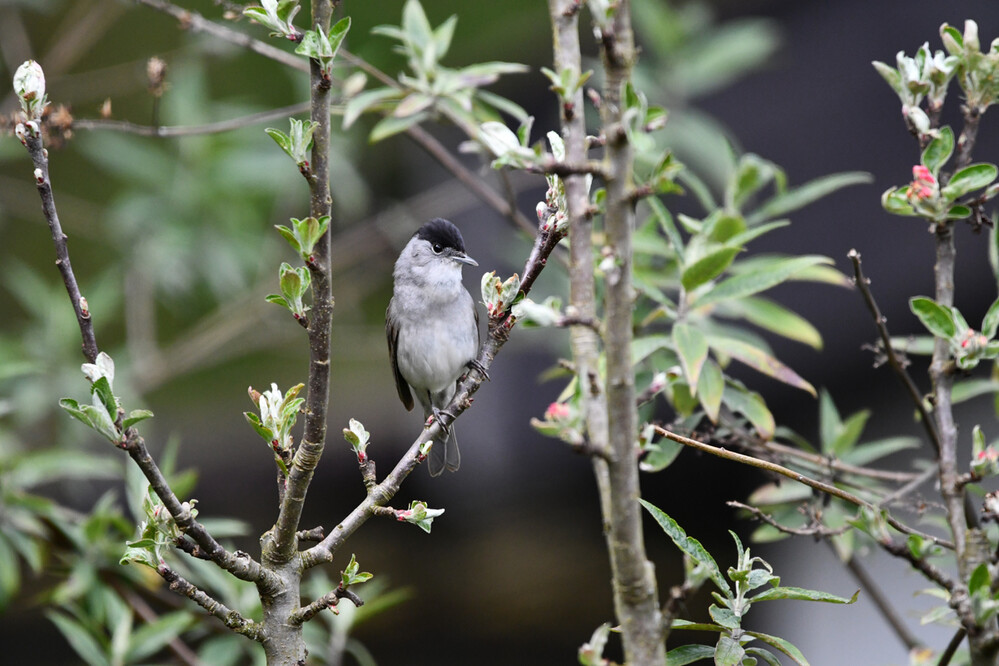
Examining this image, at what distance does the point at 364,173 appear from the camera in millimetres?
6227

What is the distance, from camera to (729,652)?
1.49 meters

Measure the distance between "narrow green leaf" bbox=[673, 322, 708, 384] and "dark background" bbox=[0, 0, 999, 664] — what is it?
1.60 metres

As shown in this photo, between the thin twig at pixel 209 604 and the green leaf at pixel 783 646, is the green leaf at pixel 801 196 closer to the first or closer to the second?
the green leaf at pixel 783 646

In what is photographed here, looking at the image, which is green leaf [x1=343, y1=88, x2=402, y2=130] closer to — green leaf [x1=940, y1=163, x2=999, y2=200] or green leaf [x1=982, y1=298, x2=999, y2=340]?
green leaf [x1=940, y1=163, x2=999, y2=200]

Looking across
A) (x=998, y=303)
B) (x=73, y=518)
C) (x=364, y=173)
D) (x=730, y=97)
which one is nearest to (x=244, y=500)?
(x=364, y=173)

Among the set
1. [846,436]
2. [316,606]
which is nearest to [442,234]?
[846,436]

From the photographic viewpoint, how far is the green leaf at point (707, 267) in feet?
7.16

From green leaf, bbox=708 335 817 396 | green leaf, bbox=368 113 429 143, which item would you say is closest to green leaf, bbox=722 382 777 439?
green leaf, bbox=708 335 817 396

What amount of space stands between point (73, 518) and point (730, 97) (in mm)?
3640

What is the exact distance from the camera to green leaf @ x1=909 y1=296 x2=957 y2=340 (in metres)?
1.61

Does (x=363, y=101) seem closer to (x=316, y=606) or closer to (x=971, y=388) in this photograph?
(x=316, y=606)

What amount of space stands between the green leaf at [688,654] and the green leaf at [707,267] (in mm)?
908

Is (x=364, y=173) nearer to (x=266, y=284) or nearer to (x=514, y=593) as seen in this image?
(x=266, y=284)

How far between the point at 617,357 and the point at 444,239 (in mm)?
2629
